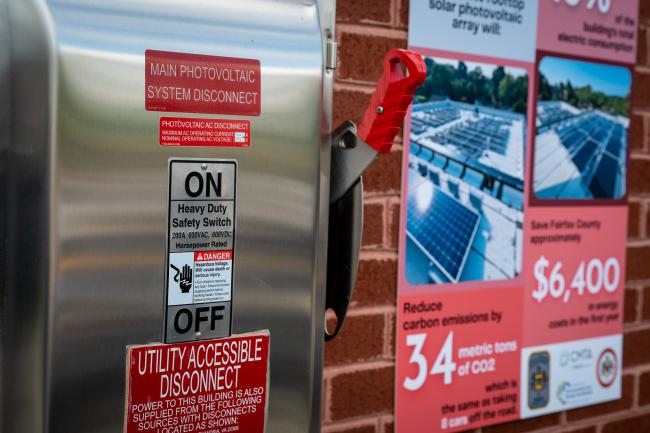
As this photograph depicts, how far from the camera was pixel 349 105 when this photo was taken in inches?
68.7

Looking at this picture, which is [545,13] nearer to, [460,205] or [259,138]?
[460,205]

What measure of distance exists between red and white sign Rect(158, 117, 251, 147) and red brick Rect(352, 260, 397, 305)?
2.49ft

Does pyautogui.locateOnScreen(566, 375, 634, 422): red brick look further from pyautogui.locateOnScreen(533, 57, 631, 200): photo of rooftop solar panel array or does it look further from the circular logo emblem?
pyautogui.locateOnScreen(533, 57, 631, 200): photo of rooftop solar panel array

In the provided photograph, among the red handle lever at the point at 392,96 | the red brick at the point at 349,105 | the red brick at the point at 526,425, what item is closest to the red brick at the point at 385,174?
the red brick at the point at 349,105

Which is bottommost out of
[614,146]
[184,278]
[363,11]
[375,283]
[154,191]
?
[375,283]

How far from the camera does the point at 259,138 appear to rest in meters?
1.10

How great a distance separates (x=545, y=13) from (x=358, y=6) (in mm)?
571

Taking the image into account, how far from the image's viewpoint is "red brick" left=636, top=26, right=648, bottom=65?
7.56 ft

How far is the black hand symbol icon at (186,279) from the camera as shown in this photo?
3.49ft

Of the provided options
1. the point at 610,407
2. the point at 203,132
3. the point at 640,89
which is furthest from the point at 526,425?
the point at 203,132

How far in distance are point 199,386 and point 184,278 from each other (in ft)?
0.49

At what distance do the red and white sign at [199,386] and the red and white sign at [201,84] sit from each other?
1.01 feet

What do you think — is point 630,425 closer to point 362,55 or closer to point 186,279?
point 362,55

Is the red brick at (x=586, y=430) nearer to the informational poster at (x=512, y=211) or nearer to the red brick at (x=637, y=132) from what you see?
the informational poster at (x=512, y=211)
